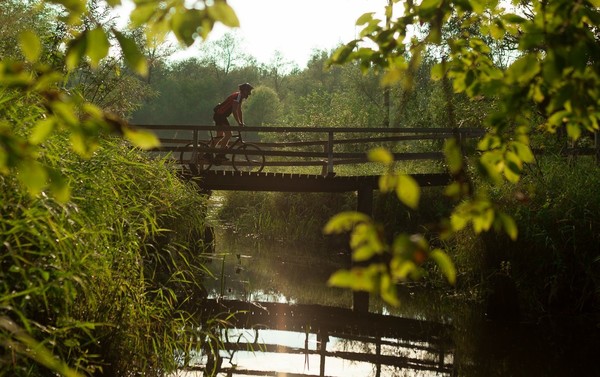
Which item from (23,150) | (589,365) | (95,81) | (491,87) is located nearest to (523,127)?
(491,87)

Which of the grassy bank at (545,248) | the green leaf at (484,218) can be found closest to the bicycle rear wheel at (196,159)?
the grassy bank at (545,248)

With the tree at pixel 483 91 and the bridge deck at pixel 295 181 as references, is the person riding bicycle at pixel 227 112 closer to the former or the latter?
the bridge deck at pixel 295 181

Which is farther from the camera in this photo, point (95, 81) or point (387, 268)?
point (95, 81)

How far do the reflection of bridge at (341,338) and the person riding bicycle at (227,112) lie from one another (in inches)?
185

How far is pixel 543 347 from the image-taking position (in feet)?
26.3

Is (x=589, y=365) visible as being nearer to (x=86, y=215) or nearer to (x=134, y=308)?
(x=134, y=308)

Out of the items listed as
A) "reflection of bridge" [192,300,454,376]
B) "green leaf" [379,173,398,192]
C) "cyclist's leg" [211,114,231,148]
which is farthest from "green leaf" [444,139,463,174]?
"cyclist's leg" [211,114,231,148]

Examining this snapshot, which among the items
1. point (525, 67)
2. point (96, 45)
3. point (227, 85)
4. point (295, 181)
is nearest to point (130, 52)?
point (96, 45)

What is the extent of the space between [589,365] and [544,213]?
8.45ft

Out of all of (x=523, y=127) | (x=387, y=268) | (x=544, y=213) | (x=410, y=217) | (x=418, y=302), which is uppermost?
(x=410, y=217)

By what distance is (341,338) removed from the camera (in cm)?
853

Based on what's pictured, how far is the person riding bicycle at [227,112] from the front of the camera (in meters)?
13.8

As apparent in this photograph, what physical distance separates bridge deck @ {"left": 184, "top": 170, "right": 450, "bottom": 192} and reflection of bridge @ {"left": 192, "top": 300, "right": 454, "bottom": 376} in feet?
14.0

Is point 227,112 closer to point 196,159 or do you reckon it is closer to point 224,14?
point 196,159
